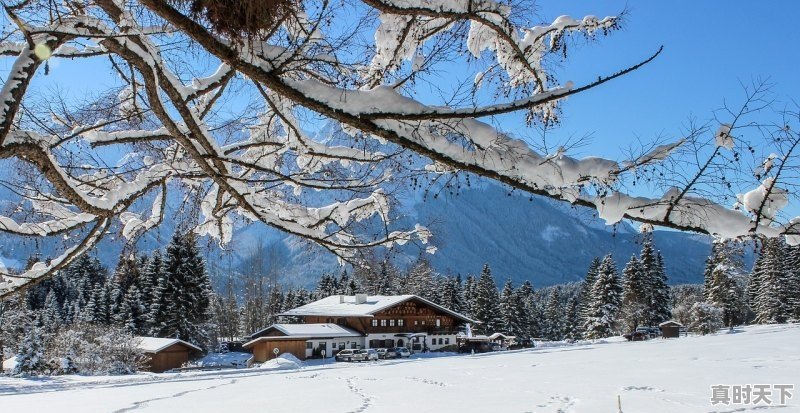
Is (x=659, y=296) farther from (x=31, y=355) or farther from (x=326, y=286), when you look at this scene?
(x=31, y=355)

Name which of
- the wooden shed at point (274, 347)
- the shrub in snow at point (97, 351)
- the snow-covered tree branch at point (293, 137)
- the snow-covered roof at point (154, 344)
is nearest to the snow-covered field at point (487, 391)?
the snow-covered tree branch at point (293, 137)

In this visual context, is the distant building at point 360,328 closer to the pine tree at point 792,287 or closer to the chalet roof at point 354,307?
the chalet roof at point 354,307

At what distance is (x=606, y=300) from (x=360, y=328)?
1010 inches

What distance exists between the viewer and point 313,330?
42.2m

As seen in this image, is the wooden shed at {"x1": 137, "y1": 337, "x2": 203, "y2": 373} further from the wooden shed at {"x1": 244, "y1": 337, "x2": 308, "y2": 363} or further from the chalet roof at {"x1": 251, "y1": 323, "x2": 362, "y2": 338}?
the chalet roof at {"x1": 251, "y1": 323, "x2": 362, "y2": 338}

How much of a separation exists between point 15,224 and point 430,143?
13.1 ft

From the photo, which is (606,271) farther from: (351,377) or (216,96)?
(216,96)

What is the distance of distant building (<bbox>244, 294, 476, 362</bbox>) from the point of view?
1586 inches

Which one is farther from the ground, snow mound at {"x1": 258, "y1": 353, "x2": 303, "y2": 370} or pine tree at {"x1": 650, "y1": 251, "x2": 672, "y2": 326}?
pine tree at {"x1": 650, "y1": 251, "x2": 672, "y2": 326}

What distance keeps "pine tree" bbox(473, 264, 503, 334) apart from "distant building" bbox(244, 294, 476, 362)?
901 cm

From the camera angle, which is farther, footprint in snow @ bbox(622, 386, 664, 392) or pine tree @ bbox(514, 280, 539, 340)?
pine tree @ bbox(514, 280, 539, 340)

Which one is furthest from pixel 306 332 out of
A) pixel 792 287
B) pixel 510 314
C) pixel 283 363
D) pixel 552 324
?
pixel 792 287

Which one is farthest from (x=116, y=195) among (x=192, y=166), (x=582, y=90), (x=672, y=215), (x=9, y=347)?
(x=9, y=347)

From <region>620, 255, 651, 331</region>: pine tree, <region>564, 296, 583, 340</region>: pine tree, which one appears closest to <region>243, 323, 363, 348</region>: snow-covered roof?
<region>620, 255, 651, 331</region>: pine tree
